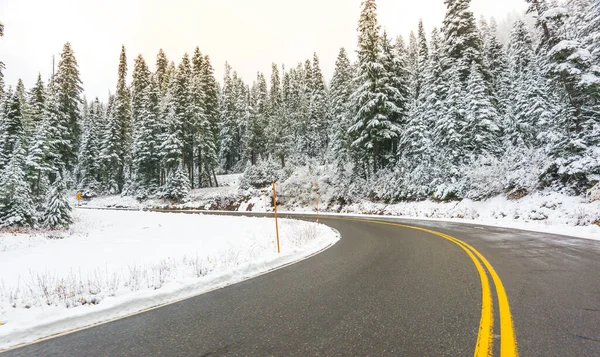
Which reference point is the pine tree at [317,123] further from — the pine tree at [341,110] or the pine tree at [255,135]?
the pine tree at [255,135]

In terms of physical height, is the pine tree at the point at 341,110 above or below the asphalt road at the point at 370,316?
above

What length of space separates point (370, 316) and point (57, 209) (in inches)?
799

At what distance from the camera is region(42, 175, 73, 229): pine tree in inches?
685

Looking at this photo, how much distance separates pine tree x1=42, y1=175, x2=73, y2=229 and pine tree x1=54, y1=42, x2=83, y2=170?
22.3 m

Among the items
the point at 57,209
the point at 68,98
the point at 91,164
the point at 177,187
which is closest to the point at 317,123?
the point at 177,187

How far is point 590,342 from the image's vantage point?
3.00 meters

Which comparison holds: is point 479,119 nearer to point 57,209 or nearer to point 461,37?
point 461,37

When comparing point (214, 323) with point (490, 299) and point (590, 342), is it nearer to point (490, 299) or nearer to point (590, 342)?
point (490, 299)

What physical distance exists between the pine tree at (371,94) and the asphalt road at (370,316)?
774 inches

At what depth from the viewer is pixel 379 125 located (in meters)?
25.3

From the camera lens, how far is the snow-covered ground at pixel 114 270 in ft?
15.2

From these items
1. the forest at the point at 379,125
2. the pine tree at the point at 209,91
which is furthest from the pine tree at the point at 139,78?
the pine tree at the point at 209,91

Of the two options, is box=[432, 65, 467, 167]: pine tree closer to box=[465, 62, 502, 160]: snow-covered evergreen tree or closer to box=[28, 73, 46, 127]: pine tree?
box=[465, 62, 502, 160]: snow-covered evergreen tree

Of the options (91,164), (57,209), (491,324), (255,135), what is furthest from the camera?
(91,164)
